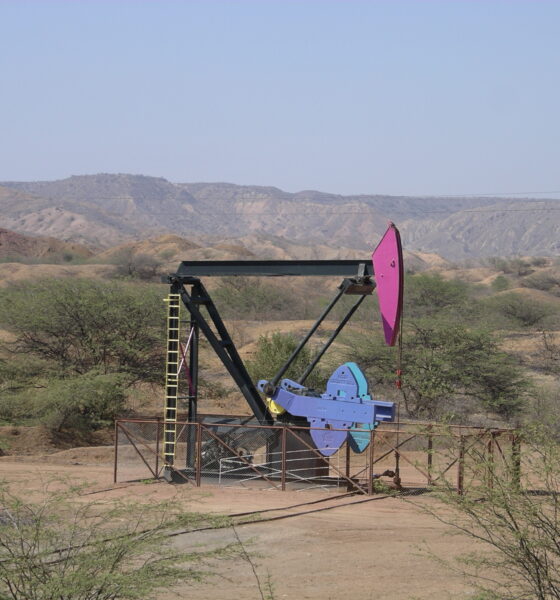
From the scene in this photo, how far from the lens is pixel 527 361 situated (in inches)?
1591

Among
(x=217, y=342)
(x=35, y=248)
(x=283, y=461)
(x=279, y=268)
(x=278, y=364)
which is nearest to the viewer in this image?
(x=283, y=461)

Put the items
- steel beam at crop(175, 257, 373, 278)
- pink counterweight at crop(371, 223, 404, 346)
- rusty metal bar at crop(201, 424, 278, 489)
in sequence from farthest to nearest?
steel beam at crop(175, 257, 373, 278)
rusty metal bar at crop(201, 424, 278, 489)
pink counterweight at crop(371, 223, 404, 346)

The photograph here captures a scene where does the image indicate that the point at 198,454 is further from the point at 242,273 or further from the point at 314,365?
the point at 242,273

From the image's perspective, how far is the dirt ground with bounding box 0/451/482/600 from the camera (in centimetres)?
1023

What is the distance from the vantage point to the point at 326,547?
12258 mm

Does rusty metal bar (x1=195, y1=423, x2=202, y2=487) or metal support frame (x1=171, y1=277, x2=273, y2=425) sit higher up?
metal support frame (x1=171, y1=277, x2=273, y2=425)

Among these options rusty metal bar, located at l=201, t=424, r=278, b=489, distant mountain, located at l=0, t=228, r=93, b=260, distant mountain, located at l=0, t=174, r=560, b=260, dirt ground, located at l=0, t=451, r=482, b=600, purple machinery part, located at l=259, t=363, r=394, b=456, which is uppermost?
distant mountain, located at l=0, t=174, r=560, b=260

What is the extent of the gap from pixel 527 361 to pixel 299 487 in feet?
83.2

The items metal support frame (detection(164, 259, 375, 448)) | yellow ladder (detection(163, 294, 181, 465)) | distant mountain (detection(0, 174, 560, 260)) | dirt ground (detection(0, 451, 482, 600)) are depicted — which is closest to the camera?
dirt ground (detection(0, 451, 482, 600))

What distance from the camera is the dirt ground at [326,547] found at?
1023cm

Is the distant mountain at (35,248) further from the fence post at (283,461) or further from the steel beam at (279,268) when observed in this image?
the fence post at (283,461)

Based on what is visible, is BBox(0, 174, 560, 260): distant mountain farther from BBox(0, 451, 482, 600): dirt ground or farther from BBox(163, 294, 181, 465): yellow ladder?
BBox(0, 451, 482, 600): dirt ground

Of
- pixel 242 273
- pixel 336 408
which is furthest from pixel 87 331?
pixel 336 408

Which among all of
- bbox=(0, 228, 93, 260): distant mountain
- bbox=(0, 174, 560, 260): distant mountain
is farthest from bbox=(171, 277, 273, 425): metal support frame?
bbox=(0, 174, 560, 260): distant mountain
